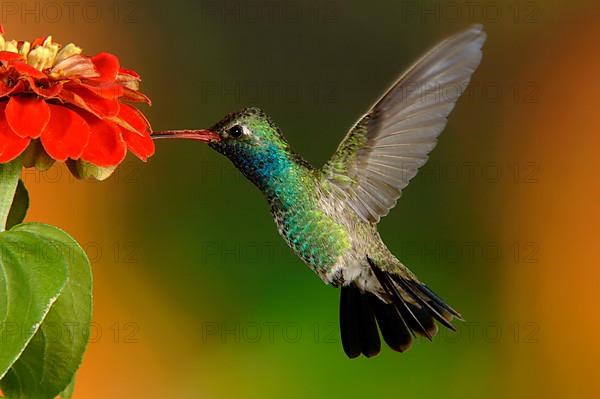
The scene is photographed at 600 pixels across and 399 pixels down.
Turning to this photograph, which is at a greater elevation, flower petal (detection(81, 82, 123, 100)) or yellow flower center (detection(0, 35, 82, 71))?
yellow flower center (detection(0, 35, 82, 71))

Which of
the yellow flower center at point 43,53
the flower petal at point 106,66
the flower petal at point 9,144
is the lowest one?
the flower petal at point 9,144

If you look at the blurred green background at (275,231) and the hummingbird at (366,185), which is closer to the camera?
the hummingbird at (366,185)

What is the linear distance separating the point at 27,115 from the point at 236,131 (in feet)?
0.62

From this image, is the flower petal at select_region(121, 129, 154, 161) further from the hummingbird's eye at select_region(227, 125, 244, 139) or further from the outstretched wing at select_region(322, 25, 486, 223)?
the outstretched wing at select_region(322, 25, 486, 223)

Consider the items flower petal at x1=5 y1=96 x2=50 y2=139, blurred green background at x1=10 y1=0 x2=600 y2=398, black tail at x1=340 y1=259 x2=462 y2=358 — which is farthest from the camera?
blurred green background at x1=10 y1=0 x2=600 y2=398

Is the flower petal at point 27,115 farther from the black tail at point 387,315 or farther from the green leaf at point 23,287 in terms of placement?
the black tail at point 387,315

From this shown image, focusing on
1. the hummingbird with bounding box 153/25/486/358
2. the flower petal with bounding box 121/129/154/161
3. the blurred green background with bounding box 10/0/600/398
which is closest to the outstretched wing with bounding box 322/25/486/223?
the hummingbird with bounding box 153/25/486/358

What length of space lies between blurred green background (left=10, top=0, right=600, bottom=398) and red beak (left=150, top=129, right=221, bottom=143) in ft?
2.63

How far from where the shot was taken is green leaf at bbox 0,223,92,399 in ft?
1.69

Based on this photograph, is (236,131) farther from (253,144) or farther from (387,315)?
(387,315)

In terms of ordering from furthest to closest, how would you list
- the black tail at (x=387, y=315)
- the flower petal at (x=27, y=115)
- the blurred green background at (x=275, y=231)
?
the blurred green background at (x=275, y=231), the black tail at (x=387, y=315), the flower petal at (x=27, y=115)

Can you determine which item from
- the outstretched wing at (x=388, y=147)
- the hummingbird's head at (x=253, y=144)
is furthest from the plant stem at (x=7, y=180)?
the outstretched wing at (x=388, y=147)

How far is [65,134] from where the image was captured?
48 centimetres

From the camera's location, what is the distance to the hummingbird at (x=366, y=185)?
2.18ft
